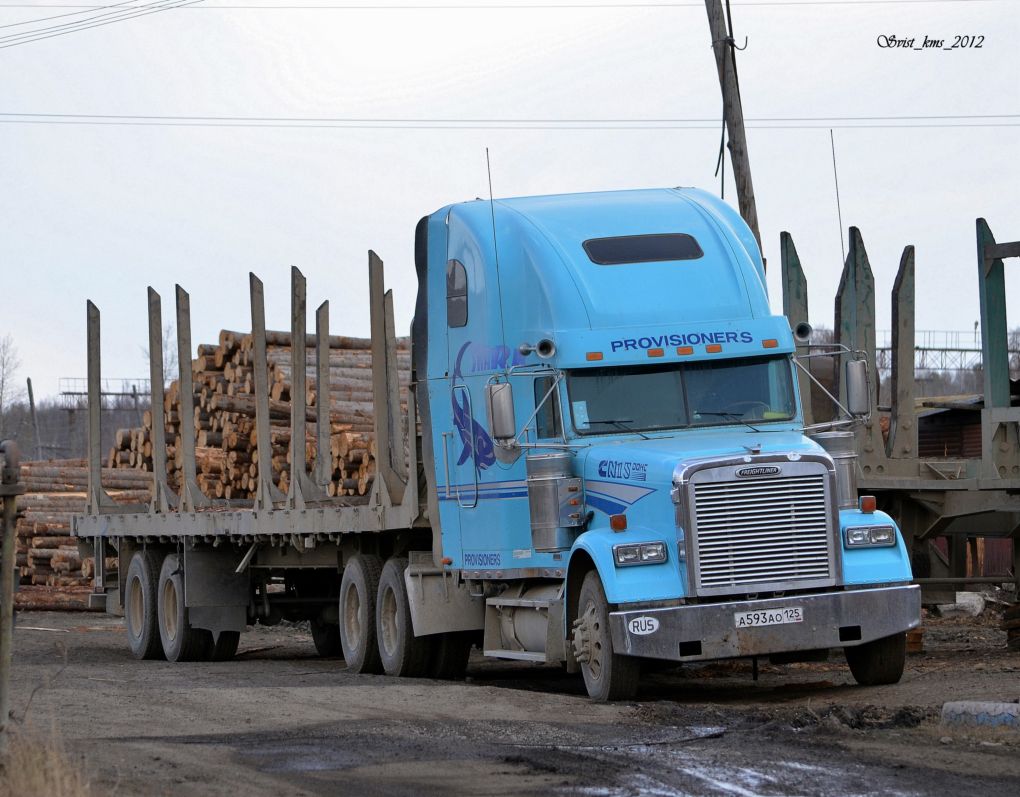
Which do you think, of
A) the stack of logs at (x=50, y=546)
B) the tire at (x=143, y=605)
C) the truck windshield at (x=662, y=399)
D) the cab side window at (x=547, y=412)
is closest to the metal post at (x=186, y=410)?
the tire at (x=143, y=605)

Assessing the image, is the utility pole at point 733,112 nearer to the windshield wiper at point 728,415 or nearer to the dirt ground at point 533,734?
the dirt ground at point 533,734

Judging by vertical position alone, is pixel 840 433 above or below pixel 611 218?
below

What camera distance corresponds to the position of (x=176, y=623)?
66.5 ft

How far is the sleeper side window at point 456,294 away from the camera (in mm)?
14219

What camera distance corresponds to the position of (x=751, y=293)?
1336cm

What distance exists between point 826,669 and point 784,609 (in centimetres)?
390

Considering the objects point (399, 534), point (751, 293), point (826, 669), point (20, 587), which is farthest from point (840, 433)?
point (20, 587)

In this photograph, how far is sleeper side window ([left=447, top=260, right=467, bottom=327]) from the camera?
1422cm

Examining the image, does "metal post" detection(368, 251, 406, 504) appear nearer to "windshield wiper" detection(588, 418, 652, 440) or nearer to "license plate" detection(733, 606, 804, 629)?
"windshield wiper" detection(588, 418, 652, 440)

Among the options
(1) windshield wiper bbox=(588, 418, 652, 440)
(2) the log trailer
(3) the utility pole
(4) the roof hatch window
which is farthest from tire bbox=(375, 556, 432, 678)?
(3) the utility pole

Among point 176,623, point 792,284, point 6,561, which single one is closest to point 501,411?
point 6,561

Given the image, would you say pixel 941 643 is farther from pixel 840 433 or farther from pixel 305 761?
pixel 305 761

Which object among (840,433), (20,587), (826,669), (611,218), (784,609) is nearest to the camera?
(784,609)

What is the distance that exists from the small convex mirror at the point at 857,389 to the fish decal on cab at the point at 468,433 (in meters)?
2.79
